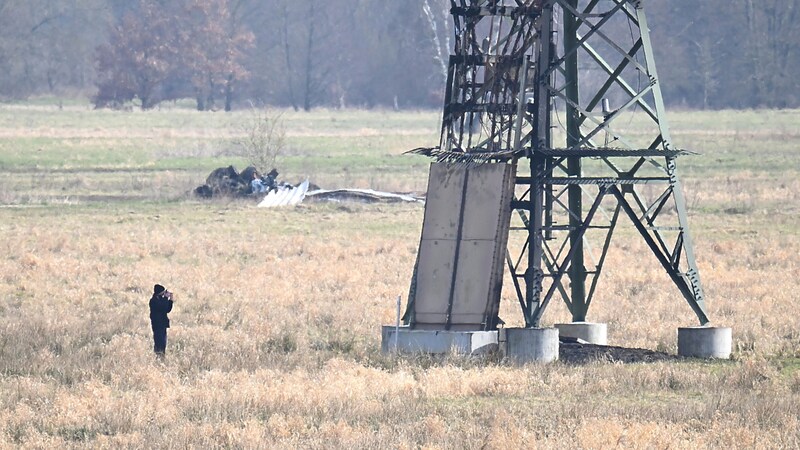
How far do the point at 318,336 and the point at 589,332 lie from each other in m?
3.65

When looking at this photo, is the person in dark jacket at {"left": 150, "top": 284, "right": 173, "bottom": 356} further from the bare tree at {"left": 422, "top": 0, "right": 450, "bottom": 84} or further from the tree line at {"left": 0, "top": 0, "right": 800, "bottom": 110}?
the tree line at {"left": 0, "top": 0, "right": 800, "bottom": 110}

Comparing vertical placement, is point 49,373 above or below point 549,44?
below

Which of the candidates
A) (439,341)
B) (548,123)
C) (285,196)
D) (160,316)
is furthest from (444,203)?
(285,196)

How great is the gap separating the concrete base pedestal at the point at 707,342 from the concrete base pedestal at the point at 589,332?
79.5 inches

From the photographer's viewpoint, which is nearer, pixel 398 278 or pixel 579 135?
pixel 579 135

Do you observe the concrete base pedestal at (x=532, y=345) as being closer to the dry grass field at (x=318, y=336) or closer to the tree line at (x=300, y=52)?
the dry grass field at (x=318, y=336)

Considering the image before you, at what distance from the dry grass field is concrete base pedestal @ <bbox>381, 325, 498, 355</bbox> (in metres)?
0.25

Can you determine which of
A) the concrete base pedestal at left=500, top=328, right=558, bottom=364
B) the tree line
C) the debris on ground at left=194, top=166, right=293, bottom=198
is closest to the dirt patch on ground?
the concrete base pedestal at left=500, top=328, right=558, bottom=364

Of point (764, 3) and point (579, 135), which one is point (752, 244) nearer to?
point (579, 135)

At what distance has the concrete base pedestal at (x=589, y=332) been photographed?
21219 millimetres

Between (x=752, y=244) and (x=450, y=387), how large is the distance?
18.5 meters

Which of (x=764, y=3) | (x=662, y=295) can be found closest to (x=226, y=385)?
(x=662, y=295)

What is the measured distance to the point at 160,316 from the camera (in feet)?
63.1

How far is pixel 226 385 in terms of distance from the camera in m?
17.0
